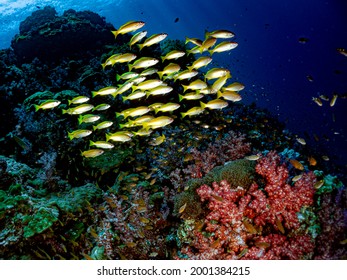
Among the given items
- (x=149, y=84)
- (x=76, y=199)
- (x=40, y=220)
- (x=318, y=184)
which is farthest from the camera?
(x=76, y=199)

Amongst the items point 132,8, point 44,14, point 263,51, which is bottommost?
point 263,51

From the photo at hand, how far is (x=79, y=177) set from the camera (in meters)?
8.93

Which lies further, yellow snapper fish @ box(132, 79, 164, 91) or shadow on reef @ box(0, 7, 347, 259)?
yellow snapper fish @ box(132, 79, 164, 91)

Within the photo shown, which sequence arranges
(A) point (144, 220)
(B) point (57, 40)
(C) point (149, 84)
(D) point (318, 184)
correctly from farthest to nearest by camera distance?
(B) point (57, 40), (C) point (149, 84), (A) point (144, 220), (D) point (318, 184)

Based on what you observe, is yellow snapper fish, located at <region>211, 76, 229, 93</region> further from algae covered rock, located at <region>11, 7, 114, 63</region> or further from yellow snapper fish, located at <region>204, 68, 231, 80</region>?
algae covered rock, located at <region>11, 7, 114, 63</region>

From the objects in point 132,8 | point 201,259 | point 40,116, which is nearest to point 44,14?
point 40,116

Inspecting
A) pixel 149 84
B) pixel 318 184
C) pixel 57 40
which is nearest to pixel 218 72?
pixel 149 84

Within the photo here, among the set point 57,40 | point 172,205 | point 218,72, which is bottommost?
point 172,205

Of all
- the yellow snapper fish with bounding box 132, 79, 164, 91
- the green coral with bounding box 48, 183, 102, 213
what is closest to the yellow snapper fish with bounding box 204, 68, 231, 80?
the yellow snapper fish with bounding box 132, 79, 164, 91

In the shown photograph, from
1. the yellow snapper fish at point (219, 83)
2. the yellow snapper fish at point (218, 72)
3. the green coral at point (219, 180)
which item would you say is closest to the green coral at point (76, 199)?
the green coral at point (219, 180)

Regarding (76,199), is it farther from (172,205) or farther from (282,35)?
(282,35)

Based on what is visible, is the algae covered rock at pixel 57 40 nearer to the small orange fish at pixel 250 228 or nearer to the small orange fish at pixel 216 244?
the small orange fish at pixel 216 244
